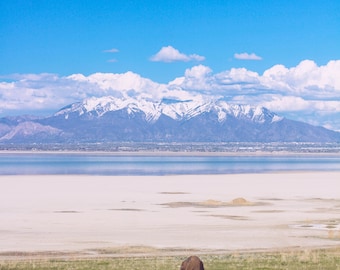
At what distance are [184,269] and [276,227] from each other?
1171 inches

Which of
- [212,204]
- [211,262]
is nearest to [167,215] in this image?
[212,204]

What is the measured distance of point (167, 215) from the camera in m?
50.2

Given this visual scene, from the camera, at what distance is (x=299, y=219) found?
1892 inches

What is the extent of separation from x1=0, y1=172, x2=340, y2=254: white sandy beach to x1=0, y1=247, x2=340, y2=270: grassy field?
4304 mm

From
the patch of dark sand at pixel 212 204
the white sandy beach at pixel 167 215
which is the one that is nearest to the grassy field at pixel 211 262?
the white sandy beach at pixel 167 215

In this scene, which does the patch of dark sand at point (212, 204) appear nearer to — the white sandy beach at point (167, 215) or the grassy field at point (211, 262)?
the white sandy beach at point (167, 215)

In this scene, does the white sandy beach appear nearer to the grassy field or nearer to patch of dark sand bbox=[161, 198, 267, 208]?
patch of dark sand bbox=[161, 198, 267, 208]

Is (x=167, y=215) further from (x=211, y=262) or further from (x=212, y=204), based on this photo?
(x=211, y=262)

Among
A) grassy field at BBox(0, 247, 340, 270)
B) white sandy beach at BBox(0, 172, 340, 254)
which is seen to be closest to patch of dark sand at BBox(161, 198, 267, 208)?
white sandy beach at BBox(0, 172, 340, 254)

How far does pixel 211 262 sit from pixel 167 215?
23.0 meters

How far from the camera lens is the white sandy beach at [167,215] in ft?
119

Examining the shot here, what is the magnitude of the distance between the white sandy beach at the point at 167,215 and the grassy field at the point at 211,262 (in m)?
4.30

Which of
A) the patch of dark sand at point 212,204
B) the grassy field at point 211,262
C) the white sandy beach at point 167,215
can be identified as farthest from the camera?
the patch of dark sand at point 212,204

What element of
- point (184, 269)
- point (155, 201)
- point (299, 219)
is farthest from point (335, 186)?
point (184, 269)
